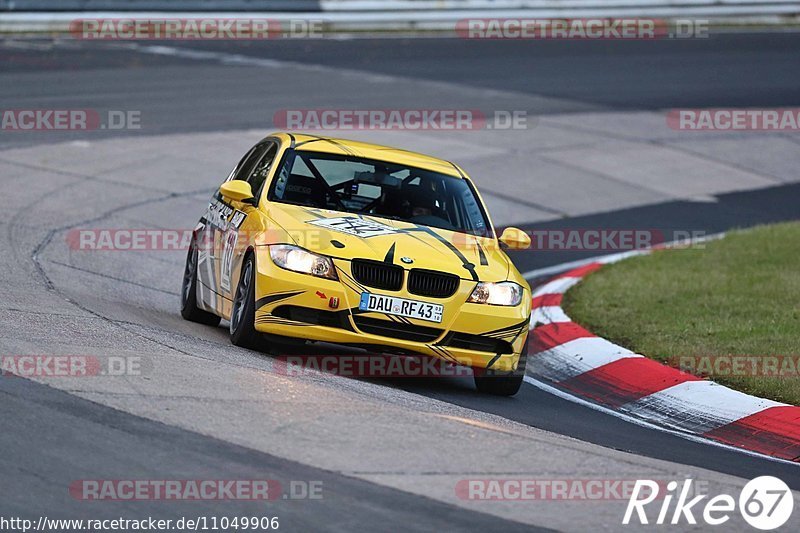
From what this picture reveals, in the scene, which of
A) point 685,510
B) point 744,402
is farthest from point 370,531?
point 744,402

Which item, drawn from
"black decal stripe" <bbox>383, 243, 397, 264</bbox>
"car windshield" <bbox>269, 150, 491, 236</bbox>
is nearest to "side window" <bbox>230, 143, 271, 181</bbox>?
"car windshield" <bbox>269, 150, 491, 236</bbox>

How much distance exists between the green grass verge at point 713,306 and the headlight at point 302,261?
9.46ft

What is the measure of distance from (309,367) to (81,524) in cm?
354

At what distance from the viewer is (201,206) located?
16172 millimetres

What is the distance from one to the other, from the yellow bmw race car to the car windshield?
1 centimetres

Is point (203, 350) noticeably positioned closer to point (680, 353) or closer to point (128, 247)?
point (680, 353)

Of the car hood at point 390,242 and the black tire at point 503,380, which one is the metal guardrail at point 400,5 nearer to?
the car hood at point 390,242

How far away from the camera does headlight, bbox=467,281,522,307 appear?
905 cm

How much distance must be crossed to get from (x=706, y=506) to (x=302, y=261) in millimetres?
3379

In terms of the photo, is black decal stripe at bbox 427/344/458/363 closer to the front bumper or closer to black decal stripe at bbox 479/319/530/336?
the front bumper

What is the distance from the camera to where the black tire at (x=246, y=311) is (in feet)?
29.6

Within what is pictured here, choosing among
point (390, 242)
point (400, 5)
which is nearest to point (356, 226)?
point (390, 242)

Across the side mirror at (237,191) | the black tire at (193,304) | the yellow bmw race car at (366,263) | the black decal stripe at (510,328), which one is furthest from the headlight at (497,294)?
the black tire at (193,304)

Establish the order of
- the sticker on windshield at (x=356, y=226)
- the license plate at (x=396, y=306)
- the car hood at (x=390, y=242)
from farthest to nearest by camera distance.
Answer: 1. the sticker on windshield at (x=356, y=226)
2. the car hood at (x=390, y=242)
3. the license plate at (x=396, y=306)
